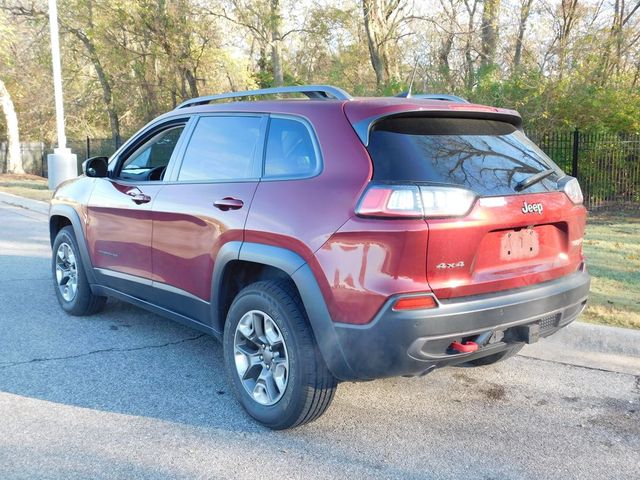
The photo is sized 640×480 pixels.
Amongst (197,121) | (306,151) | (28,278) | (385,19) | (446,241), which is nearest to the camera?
(446,241)

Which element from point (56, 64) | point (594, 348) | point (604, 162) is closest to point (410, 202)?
point (594, 348)

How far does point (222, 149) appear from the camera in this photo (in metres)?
4.23

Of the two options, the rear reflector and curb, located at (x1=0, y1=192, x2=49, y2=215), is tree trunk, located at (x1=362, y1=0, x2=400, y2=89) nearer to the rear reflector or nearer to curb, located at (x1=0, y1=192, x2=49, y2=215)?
curb, located at (x1=0, y1=192, x2=49, y2=215)

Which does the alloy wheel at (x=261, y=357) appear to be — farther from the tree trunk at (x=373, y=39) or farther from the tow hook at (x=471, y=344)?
the tree trunk at (x=373, y=39)

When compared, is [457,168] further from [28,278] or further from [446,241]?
[28,278]

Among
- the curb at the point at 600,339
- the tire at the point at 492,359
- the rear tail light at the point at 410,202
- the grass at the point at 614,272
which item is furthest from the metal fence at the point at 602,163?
the rear tail light at the point at 410,202

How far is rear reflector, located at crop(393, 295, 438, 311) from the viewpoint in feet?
10.0

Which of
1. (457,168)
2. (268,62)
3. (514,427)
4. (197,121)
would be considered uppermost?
(268,62)

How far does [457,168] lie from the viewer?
3.33 m

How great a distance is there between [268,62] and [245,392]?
89.2 feet

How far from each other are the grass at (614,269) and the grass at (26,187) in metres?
13.0

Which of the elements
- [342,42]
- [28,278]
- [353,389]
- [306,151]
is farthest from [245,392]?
[342,42]

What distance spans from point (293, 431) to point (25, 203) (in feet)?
46.6

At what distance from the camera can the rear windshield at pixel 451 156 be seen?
127 inches
